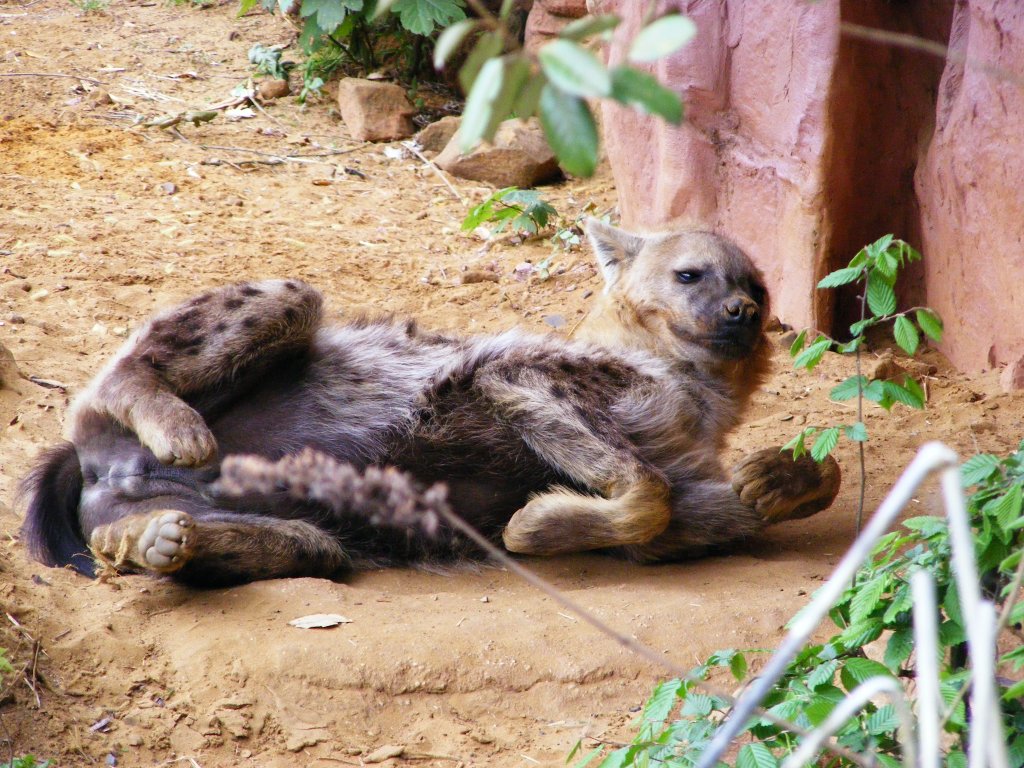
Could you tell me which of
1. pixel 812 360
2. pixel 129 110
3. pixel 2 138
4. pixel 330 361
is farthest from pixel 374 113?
pixel 812 360

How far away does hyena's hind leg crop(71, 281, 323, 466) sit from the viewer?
3506 mm

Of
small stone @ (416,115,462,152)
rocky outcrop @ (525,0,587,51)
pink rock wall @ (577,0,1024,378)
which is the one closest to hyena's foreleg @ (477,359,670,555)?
pink rock wall @ (577,0,1024,378)

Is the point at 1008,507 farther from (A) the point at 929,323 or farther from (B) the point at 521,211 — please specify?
(B) the point at 521,211

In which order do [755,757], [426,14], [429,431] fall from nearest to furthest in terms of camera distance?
[755,757]
[429,431]
[426,14]

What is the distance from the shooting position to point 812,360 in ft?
10.5

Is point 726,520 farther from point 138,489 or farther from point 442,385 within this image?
point 138,489

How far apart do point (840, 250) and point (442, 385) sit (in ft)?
7.74

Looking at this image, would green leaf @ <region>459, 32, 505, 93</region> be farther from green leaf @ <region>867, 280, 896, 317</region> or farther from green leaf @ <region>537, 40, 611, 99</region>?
green leaf @ <region>867, 280, 896, 317</region>

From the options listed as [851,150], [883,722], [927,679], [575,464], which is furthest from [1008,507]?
[851,150]

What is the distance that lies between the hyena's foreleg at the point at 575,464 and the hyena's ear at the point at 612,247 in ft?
1.91

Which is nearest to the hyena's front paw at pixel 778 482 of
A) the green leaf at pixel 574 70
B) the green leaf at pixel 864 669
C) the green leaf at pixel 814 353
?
the green leaf at pixel 814 353

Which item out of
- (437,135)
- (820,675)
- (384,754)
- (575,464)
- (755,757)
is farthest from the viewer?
(437,135)

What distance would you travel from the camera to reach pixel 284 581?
353cm

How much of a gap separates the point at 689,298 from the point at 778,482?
78 cm
